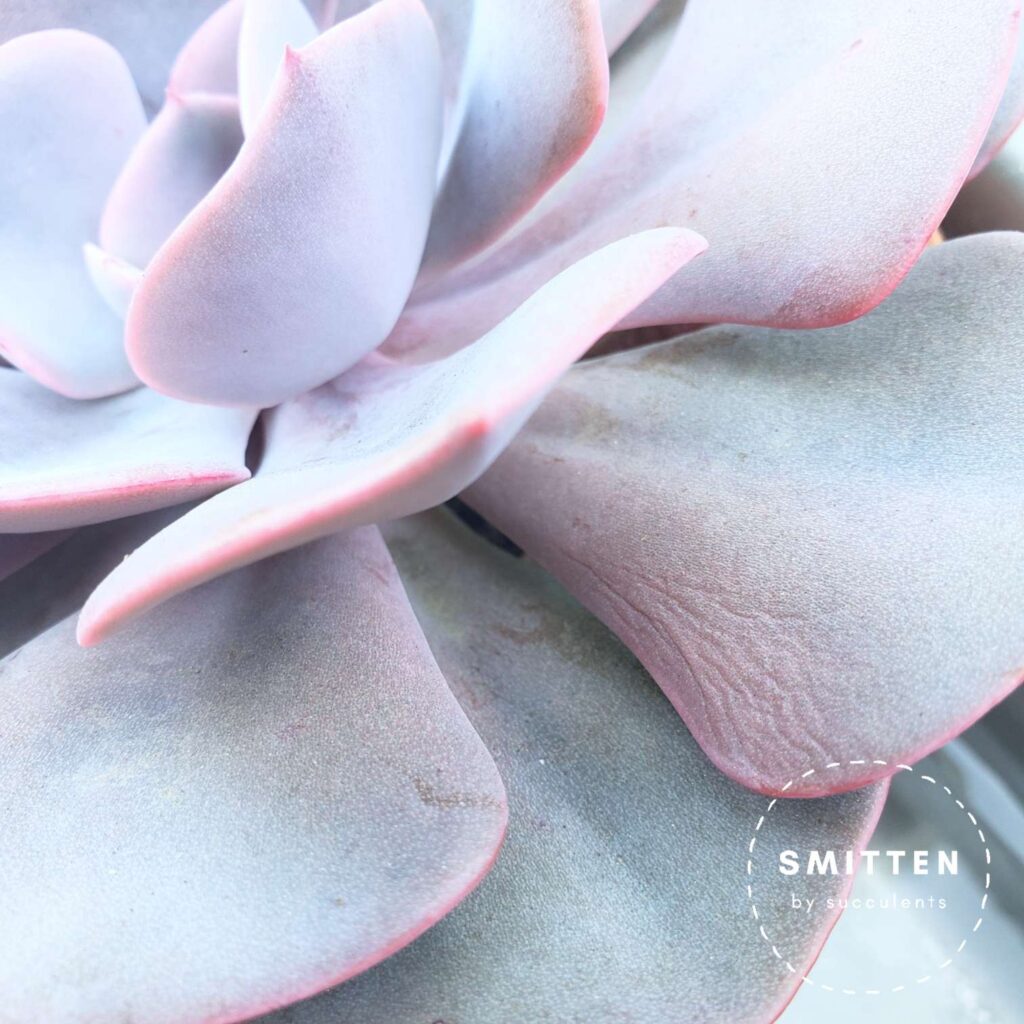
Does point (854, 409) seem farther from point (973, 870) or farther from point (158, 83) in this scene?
point (158, 83)

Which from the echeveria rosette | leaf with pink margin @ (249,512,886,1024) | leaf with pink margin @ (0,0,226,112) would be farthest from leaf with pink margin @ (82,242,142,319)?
leaf with pink margin @ (249,512,886,1024)

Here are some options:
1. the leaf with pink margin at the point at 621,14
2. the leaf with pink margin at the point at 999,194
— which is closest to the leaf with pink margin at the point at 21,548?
the leaf with pink margin at the point at 621,14

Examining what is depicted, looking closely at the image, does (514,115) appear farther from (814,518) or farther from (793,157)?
(814,518)

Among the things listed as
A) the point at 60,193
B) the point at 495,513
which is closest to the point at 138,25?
the point at 60,193

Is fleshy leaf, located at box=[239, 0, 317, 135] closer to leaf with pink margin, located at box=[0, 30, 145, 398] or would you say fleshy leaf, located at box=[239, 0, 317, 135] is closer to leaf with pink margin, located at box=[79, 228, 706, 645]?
leaf with pink margin, located at box=[0, 30, 145, 398]

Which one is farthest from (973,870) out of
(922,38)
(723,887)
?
(922,38)

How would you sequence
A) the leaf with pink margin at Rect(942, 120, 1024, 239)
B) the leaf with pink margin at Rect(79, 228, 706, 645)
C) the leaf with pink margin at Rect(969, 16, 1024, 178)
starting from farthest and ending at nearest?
the leaf with pink margin at Rect(942, 120, 1024, 239), the leaf with pink margin at Rect(969, 16, 1024, 178), the leaf with pink margin at Rect(79, 228, 706, 645)

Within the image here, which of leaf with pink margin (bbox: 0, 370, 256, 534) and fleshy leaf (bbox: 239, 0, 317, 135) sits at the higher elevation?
fleshy leaf (bbox: 239, 0, 317, 135)
